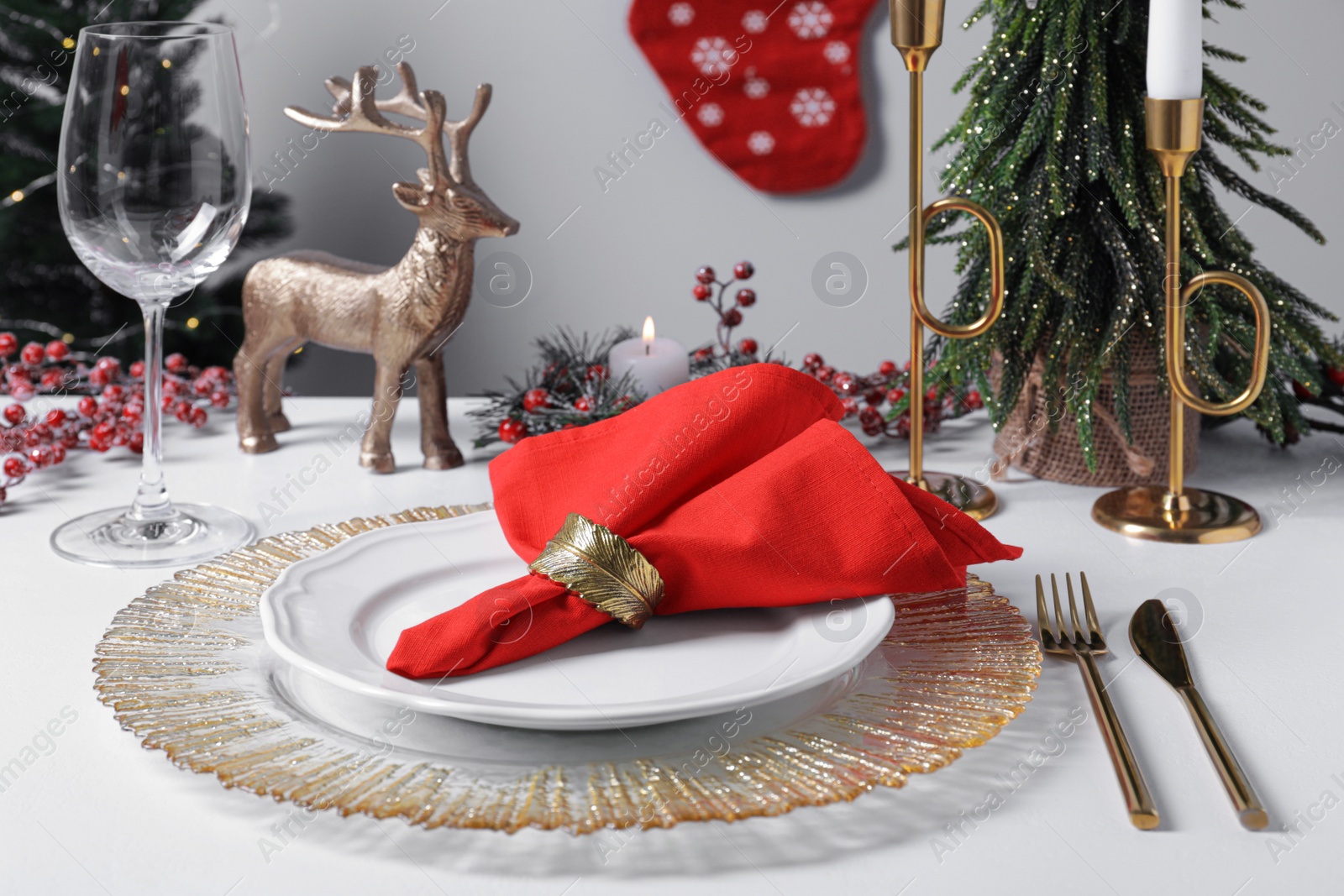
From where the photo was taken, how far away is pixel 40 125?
1.84 m

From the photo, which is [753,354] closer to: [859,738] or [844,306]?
[859,738]

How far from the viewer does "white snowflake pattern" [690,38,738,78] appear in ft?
6.95

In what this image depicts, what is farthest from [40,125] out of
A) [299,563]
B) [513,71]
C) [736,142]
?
[299,563]

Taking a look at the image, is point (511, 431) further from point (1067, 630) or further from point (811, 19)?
point (811, 19)

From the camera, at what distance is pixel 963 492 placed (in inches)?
30.7

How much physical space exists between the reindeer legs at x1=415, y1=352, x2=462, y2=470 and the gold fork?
43cm

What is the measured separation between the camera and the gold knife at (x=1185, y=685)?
16.4 inches

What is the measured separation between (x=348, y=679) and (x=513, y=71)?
74.4 inches

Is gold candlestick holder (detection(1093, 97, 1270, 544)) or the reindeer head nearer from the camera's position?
gold candlestick holder (detection(1093, 97, 1270, 544))

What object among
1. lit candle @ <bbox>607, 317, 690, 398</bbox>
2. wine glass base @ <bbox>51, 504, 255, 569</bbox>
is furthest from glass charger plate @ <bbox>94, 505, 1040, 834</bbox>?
lit candle @ <bbox>607, 317, 690, 398</bbox>

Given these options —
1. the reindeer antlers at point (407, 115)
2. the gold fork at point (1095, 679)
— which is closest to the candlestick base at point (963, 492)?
the gold fork at point (1095, 679)

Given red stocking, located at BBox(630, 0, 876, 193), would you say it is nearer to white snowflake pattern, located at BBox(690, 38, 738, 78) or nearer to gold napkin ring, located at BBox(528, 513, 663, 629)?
white snowflake pattern, located at BBox(690, 38, 738, 78)

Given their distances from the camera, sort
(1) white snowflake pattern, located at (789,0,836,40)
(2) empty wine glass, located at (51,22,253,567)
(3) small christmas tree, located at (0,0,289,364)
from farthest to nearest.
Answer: (1) white snowflake pattern, located at (789,0,836,40), (3) small christmas tree, located at (0,0,289,364), (2) empty wine glass, located at (51,22,253,567)

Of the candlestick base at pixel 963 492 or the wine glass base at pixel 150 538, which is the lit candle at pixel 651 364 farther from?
the wine glass base at pixel 150 538
